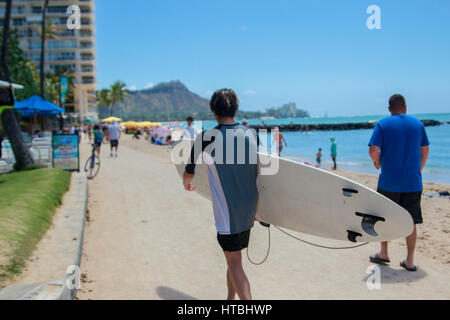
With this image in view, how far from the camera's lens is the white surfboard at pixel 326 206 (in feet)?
9.37

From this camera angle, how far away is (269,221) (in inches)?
133

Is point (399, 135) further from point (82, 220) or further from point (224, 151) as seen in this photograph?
point (82, 220)

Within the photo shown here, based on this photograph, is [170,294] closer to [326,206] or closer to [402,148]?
[326,206]

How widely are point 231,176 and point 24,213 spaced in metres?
3.77

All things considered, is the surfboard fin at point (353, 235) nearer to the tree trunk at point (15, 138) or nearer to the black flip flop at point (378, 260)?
the black flip flop at point (378, 260)

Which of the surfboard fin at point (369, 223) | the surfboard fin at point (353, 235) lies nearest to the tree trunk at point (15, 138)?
the surfboard fin at point (353, 235)

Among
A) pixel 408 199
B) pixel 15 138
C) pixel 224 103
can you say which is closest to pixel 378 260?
pixel 408 199

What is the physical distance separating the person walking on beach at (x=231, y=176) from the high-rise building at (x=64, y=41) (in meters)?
75.9

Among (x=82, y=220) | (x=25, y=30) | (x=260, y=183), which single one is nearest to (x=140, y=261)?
(x=82, y=220)

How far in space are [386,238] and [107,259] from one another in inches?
128

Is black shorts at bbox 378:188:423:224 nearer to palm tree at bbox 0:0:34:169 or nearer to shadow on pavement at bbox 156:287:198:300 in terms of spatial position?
shadow on pavement at bbox 156:287:198:300

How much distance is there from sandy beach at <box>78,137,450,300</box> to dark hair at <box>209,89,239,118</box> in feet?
6.05

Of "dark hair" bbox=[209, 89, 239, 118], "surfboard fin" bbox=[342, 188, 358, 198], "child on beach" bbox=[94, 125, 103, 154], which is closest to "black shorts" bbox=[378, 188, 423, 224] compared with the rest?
"surfboard fin" bbox=[342, 188, 358, 198]
